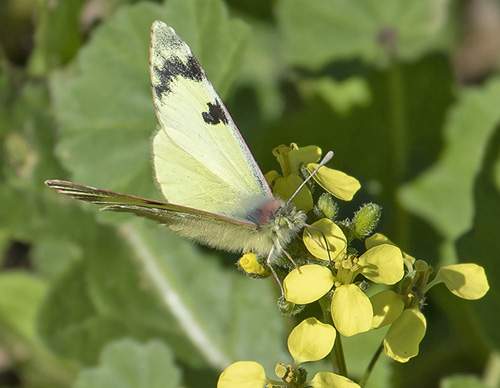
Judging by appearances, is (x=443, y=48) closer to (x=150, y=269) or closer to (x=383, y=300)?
(x=150, y=269)

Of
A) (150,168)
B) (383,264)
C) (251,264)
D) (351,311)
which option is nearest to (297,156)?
(251,264)

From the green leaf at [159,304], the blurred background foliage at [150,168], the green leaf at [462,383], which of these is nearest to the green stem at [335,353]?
the green leaf at [462,383]

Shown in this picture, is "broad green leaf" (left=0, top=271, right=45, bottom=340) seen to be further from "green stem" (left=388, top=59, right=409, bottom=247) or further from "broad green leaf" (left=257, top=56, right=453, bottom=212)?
"green stem" (left=388, top=59, right=409, bottom=247)

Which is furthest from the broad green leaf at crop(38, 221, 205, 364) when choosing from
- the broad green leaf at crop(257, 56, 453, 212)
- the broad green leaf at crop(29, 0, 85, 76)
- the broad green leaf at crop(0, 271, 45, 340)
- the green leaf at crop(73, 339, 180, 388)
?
the broad green leaf at crop(257, 56, 453, 212)

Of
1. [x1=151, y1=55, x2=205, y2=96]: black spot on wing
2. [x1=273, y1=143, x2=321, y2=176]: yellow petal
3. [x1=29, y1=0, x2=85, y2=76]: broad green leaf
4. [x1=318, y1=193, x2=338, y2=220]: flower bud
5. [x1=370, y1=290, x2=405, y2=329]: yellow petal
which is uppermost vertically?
[x1=29, y1=0, x2=85, y2=76]: broad green leaf

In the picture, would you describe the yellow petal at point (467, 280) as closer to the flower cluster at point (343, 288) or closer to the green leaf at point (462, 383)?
the flower cluster at point (343, 288)

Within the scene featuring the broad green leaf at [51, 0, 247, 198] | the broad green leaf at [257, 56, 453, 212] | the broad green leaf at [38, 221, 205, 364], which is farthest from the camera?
the broad green leaf at [257, 56, 453, 212]

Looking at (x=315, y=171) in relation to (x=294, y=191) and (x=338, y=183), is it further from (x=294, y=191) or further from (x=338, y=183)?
(x=294, y=191)
